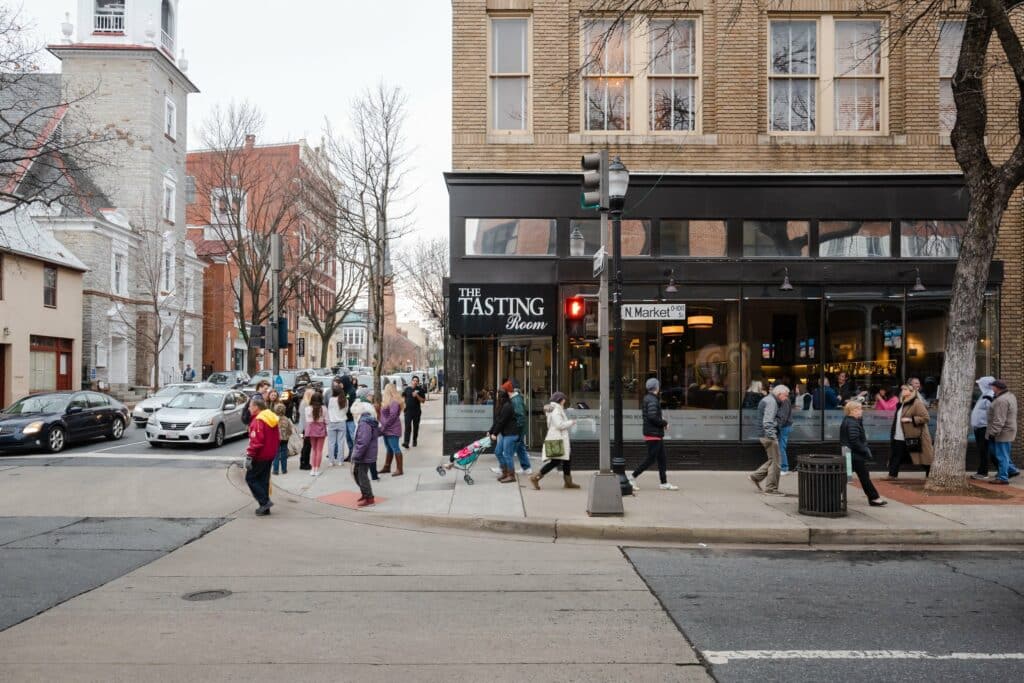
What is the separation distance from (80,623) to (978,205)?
42.0 ft

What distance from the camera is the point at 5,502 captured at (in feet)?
37.2

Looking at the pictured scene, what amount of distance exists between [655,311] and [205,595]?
33.2 feet

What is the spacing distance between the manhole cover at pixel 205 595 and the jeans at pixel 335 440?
8.20 meters

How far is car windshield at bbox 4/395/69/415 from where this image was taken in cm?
1795

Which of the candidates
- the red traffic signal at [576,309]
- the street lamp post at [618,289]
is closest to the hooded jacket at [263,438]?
the red traffic signal at [576,309]

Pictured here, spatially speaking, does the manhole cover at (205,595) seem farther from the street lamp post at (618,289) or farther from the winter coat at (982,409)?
the winter coat at (982,409)

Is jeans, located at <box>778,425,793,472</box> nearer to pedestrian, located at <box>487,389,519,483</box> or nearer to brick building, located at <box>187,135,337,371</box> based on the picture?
pedestrian, located at <box>487,389,519,483</box>

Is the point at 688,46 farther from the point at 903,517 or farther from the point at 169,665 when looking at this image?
the point at 169,665

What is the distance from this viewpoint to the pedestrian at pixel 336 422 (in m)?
14.9

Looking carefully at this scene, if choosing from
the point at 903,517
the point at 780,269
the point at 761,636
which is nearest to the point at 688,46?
the point at 780,269

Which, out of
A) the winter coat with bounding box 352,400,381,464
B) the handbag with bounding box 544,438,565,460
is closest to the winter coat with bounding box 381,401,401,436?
the winter coat with bounding box 352,400,381,464

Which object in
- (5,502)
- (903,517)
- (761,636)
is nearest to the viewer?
(761,636)

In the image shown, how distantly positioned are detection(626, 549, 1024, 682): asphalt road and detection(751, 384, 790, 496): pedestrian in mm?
3106

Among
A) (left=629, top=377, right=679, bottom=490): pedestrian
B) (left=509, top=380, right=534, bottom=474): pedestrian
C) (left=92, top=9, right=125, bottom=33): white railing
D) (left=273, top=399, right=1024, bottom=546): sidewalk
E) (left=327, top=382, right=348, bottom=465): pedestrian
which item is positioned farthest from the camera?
(left=92, top=9, right=125, bottom=33): white railing
